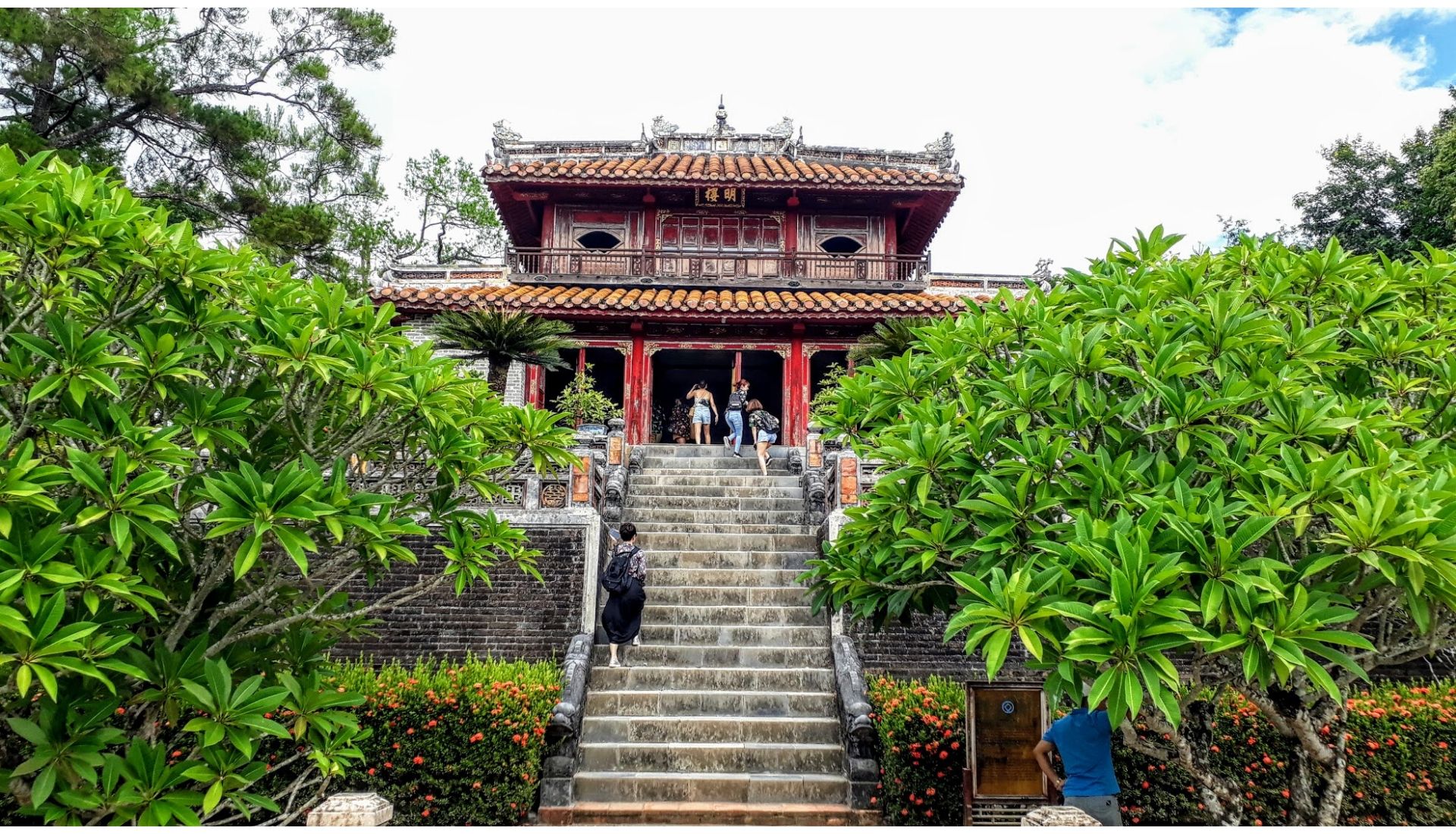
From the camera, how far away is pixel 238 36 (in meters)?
15.9

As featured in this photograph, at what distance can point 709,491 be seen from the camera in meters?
11.1

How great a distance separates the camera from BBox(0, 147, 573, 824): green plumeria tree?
2902 mm

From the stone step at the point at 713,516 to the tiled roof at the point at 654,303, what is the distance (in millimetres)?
4911

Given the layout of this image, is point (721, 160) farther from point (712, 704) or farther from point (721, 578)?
point (712, 704)

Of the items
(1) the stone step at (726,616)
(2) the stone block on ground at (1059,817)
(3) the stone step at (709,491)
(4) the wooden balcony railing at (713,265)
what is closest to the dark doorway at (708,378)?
(4) the wooden balcony railing at (713,265)

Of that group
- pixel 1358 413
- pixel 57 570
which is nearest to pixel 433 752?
pixel 57 570

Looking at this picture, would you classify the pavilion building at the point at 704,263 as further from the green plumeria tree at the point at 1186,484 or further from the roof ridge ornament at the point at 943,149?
the green plumeria tree at the point at 1186,484

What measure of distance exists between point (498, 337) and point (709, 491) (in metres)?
3.57

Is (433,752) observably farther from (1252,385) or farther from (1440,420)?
(1440,420)

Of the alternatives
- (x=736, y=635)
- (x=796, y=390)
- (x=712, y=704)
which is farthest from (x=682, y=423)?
(x=712, y=704)

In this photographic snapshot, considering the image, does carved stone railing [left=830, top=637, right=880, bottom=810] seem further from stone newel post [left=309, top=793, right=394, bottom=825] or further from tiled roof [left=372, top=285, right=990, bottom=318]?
tiled roof [left=372, top=285, right=990, bottom=318]

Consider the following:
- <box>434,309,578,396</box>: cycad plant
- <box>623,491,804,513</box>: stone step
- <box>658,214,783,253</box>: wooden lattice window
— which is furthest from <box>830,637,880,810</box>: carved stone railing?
<box>658,214,783,253</box>: wooden lattice window

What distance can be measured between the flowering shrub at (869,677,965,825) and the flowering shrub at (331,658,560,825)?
2.63 metres

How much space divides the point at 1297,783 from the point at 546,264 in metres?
14.1
